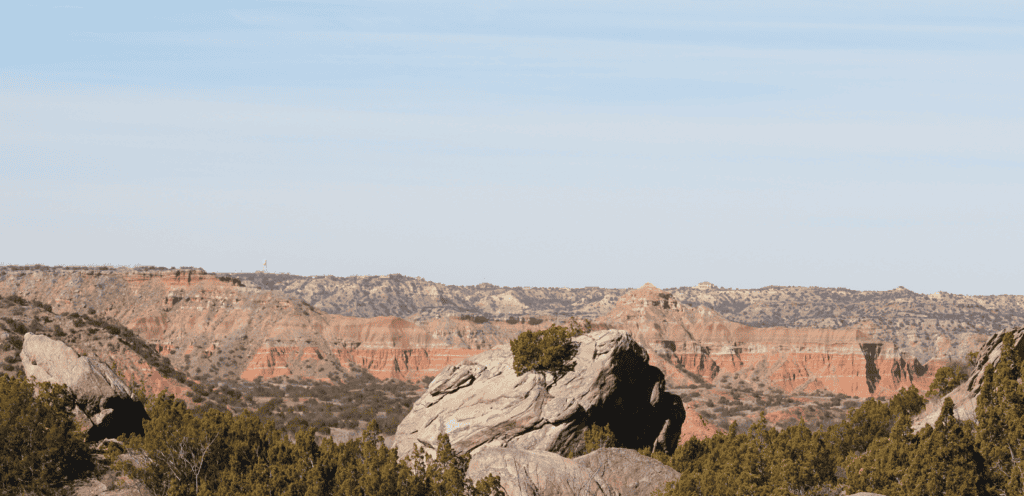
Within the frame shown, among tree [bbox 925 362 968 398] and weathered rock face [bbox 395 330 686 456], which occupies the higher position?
tree [bbox 925 362 968 398]

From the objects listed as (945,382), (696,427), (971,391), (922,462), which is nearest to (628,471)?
(922,462)

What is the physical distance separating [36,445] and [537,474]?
16.1 m

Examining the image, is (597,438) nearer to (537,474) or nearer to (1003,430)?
(537,474)

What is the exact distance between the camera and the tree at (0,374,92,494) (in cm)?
2616

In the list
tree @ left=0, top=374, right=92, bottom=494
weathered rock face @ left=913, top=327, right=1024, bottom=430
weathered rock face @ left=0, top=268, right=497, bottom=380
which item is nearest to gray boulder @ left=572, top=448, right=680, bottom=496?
weathered rock face @ left=913, top=327, right=1024, bottom=430

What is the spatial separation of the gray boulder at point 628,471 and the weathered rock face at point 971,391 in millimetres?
8632

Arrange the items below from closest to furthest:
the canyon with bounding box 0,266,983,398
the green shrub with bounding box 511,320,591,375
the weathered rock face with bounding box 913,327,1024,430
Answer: the weathered rock face with bounding box 913,327,1024,430, the green shrub with bounding box 511,320,591,375, the canyon with bounding box 0,266,983,398

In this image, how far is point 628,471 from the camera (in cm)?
2480

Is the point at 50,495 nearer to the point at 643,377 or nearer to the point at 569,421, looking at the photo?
the point at 569,421

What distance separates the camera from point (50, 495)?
2588 cm

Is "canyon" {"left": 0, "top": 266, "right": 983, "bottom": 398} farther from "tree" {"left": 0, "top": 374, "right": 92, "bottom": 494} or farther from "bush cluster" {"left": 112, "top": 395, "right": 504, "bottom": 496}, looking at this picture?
"bush cluster" {"left": 112, "top": 395, "right": 504, "bottom": 496}

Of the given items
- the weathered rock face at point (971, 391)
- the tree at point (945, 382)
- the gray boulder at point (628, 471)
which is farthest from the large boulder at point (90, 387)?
the tree at point (945, 382)

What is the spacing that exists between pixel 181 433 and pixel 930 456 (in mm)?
21126

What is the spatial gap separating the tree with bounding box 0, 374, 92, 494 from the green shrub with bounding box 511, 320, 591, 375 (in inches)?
613
